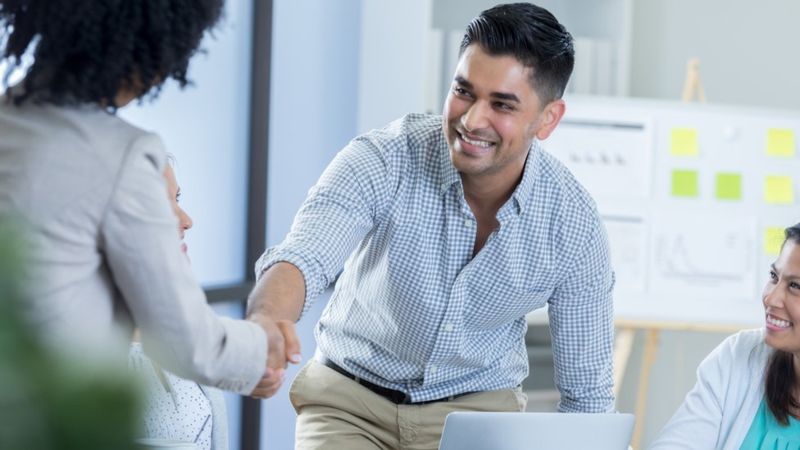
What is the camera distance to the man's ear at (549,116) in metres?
2.14

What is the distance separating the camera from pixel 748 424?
7.29ft

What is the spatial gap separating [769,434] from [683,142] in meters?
1.68

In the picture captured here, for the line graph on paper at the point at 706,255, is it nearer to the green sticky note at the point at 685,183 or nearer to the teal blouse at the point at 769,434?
the green sticky note at the point at 685,183

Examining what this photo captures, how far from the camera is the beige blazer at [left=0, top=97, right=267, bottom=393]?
1.07m

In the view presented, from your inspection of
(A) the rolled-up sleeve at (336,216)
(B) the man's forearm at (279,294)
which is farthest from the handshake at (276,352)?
(A) the rolled-up sleeve at (336,216)

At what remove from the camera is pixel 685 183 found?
12.1 feet

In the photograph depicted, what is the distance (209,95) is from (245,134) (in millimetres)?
299

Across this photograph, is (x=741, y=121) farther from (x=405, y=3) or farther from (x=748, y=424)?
(x=748, y=424)

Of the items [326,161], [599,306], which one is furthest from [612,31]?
[599,306]

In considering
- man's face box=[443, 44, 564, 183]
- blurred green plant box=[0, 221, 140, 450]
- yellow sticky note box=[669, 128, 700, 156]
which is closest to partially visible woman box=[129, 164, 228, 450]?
man's face box=[443, 44, 564, 183]

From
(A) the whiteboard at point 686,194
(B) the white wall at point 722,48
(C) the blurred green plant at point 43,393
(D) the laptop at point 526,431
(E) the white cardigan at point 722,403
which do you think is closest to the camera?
(C) the blurred green plant at point 43,393

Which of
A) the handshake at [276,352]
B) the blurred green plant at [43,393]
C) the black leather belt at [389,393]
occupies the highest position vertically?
the blurred green plant at [43,393]

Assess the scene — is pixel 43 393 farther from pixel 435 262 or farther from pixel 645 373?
pixel 645 373

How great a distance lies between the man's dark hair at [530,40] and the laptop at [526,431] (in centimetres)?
71
